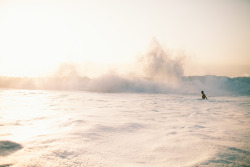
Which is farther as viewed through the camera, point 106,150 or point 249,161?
point 106,150

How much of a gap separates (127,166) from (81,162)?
51cm

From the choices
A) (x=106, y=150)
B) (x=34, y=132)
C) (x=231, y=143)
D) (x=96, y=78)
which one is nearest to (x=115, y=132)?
(x=106, y=150)

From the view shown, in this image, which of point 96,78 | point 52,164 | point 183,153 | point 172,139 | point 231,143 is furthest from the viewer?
point 96,78

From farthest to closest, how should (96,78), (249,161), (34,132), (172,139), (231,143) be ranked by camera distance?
(96,78) → (34,132) → (172,139) → (231,143) → (249,161)

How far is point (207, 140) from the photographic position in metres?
2.42

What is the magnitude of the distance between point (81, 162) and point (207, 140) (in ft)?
6.46

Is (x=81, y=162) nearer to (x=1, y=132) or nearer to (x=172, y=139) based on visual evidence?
(x=172, y=139)

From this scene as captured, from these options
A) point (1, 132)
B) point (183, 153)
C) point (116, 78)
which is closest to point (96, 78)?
point (116, 78)

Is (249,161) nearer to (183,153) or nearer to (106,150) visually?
(183,153)

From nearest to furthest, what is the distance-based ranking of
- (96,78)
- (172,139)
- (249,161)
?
(249,161)
(172,139)
(96,78)

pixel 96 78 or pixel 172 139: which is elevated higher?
pixel 96 78

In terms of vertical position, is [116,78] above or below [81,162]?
above

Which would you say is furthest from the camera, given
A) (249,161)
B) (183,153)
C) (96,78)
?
(96,78)

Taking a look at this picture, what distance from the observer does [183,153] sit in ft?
6.37
